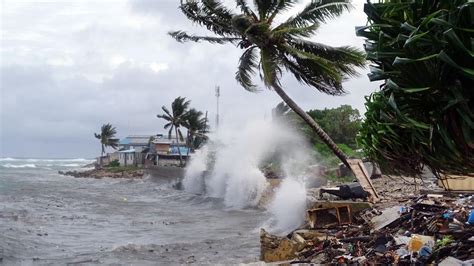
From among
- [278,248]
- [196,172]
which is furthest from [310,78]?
[196,172]

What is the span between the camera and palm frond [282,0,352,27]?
1581cm

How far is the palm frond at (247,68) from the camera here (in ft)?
57.0

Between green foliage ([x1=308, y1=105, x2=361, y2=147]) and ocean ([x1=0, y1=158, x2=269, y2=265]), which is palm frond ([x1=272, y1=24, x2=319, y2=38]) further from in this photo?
green foliage ([x1=308, y1=105, x2=361, y2=147])

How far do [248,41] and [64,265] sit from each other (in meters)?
8.66

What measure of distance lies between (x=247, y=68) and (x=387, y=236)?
9.18 metres

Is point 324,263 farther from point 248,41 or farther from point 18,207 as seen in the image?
point 18,207

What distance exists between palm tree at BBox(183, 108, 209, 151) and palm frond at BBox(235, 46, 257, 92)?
42.8 meters

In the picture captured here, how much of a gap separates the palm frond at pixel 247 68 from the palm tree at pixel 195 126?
4278cm

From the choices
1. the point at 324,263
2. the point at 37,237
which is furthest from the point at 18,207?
the point at 324,263

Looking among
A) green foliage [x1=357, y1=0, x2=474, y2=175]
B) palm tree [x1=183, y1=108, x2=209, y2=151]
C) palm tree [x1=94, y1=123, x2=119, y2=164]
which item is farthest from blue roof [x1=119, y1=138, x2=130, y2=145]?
green foliage [x1=357, y1=0, x2=474, y2=175]

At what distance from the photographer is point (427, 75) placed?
3656mm

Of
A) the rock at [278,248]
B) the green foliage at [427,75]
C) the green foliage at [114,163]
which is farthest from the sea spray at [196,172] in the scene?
the green foliage at [427,75]

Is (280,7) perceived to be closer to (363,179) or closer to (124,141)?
(363,179)

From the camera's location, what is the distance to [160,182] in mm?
58469
